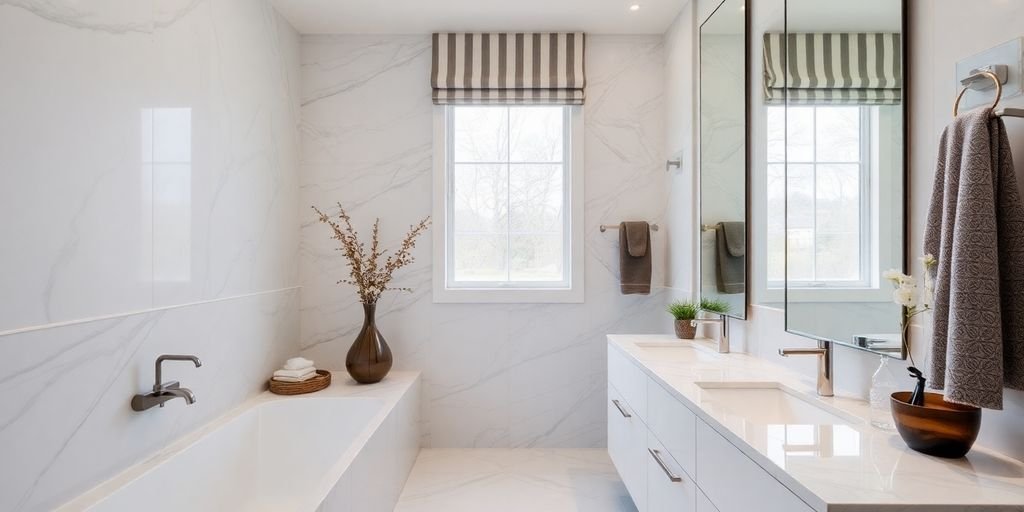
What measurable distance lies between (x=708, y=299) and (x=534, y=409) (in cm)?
125

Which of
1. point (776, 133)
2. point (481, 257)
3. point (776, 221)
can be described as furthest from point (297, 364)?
point (776, 133)

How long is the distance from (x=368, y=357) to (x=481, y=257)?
91 cm

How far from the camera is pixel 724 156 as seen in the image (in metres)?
2.42

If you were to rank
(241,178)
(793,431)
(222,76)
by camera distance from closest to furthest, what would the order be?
(793,431)
(222,76)
(241,178)

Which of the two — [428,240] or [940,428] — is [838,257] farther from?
[428,240]

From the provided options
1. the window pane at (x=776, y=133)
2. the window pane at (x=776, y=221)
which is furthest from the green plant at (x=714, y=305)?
the window pane at (x=776, y=133)

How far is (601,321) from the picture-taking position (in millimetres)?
3232

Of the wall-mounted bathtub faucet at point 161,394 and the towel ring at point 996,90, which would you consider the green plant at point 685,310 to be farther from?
the wall-mounted bathtub faucet at point 161,394

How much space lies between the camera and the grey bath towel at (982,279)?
102 cm

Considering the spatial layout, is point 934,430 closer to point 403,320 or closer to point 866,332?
point 866,332

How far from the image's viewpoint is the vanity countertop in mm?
906

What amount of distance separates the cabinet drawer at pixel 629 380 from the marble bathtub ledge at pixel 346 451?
41.6 inches

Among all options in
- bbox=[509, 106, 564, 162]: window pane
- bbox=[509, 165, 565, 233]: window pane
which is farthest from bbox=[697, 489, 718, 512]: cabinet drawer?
bbox=[509, 106, 564, 162]: window pane

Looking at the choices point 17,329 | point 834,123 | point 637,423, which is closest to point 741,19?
point 834,123
